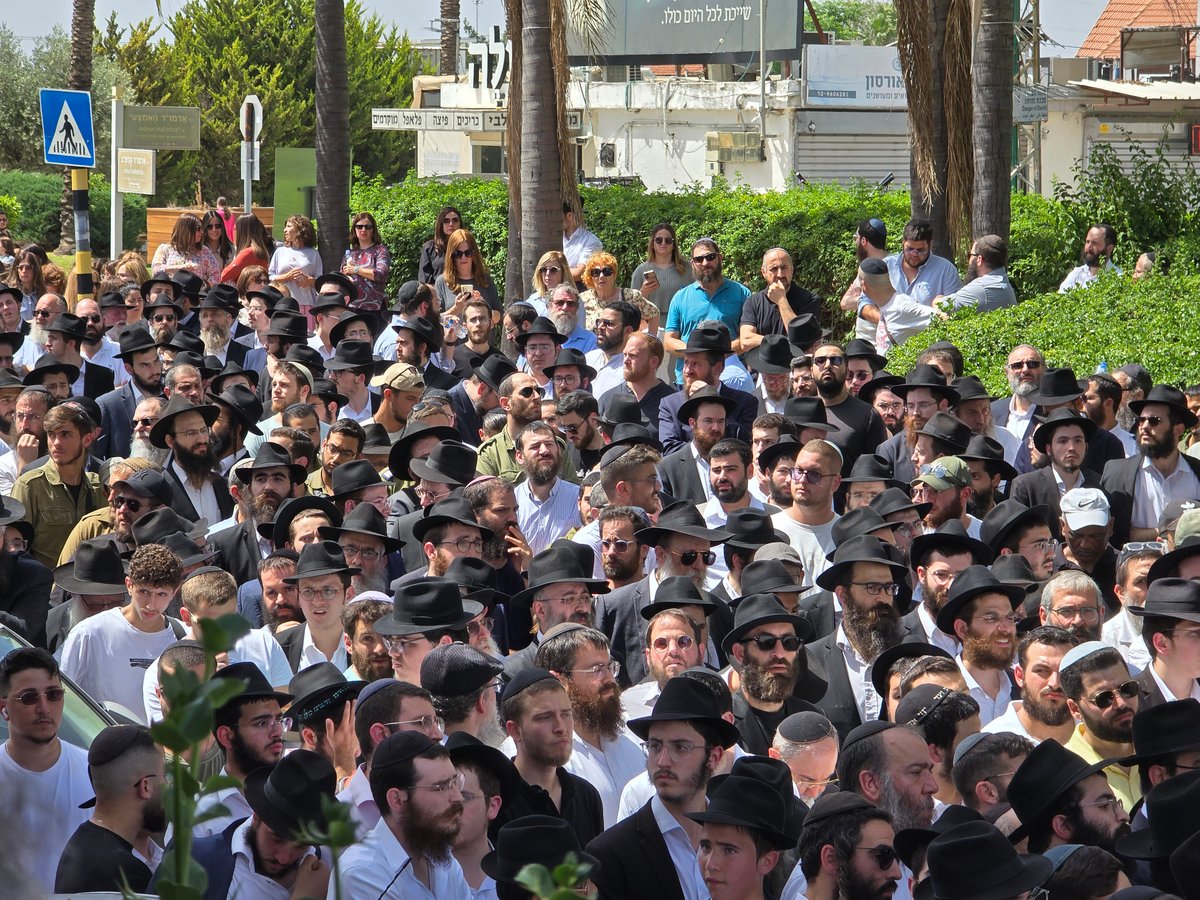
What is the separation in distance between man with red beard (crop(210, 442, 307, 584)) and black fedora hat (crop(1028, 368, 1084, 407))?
478cm

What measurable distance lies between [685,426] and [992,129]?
6.50m

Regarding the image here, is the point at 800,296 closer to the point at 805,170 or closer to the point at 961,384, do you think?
the point at 961,384

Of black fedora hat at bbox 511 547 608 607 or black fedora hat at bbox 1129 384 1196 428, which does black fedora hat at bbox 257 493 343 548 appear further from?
black fedora hat at bbox 1129 384 1196 428

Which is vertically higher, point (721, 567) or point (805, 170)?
point (805, 170)

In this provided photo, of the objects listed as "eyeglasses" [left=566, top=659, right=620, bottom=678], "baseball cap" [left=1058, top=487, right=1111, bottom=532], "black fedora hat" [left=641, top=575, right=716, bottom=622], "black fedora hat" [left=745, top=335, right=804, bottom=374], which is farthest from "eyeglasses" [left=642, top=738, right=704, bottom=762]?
"black fedora hat" [left=745, top=335, right=804, bottom=374]

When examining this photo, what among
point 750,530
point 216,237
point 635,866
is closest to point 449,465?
point 750,530

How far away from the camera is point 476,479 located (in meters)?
9.44

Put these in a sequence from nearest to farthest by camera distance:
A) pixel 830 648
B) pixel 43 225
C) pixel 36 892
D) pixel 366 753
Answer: pixel 36 892, pixel 366 753, pixel 830 648, pixel 43 225

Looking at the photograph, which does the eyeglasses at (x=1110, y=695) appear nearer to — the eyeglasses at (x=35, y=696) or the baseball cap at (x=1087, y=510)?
the baseball cap at (x=1087, y=510)

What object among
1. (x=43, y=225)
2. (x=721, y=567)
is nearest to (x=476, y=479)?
(x=721, y=567)

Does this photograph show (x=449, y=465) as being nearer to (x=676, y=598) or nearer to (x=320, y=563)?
(x=320, y=563)

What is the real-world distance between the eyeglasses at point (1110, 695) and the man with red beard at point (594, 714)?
1784 mm

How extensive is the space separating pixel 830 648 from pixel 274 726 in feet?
9.30

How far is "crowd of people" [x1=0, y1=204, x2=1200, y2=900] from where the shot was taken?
5070 millimetres
